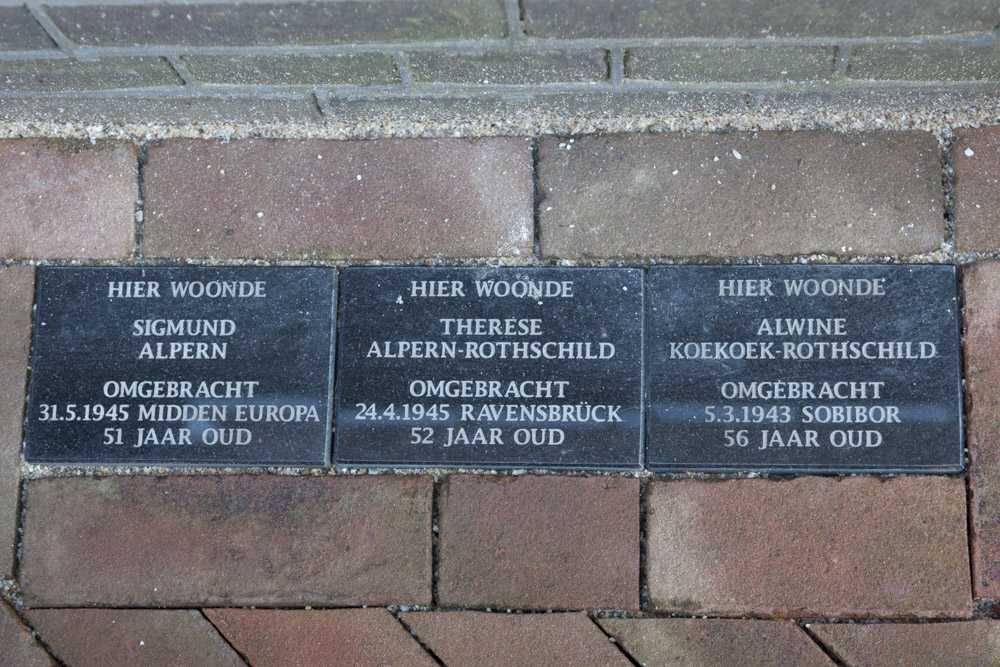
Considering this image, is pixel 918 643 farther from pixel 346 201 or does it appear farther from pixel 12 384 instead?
pixel 12 384

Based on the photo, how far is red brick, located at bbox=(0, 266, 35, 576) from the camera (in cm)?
220

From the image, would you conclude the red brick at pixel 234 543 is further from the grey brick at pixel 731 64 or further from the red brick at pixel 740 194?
the grey brick at pixel 731 64

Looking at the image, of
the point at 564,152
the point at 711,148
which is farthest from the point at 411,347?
the point at 711,148

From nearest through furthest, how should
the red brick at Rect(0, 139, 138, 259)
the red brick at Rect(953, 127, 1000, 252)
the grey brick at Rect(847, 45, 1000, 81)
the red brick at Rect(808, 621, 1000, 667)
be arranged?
the grey brick at Rect(847, 45, 1000, 81)
the red brick at Rect(808, 621, 1000, 667)
the red brick at Rect(953, 127, 1000, 252)
the red brick at Rect(0, 139, 138, 259)

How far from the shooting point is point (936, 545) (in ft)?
6.84

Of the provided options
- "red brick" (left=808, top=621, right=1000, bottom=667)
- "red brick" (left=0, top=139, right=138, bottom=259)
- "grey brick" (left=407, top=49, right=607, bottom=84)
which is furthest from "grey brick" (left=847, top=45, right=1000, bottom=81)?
"red brick" (left=0, top=139, right=138, bottom=259)

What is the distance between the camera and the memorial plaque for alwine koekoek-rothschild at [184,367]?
218cm

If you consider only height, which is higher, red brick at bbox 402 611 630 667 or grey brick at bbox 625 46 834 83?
grey brick at bbox 625 46 834 83

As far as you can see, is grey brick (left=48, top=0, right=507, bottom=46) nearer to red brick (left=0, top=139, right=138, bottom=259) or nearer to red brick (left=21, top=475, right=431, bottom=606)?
red brick (left=0, top=139, right=138, bottom=259)

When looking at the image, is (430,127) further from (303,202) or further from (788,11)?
(788,11)

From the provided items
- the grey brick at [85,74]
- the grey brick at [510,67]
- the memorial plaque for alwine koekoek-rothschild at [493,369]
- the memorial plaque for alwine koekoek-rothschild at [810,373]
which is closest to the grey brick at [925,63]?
the memorial plaque for alwine koekoek-rothschild at [810,373]

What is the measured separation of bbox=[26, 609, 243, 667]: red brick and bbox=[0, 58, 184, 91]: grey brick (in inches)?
63.7

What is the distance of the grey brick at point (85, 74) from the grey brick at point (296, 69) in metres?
0.11

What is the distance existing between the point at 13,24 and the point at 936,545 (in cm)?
302
